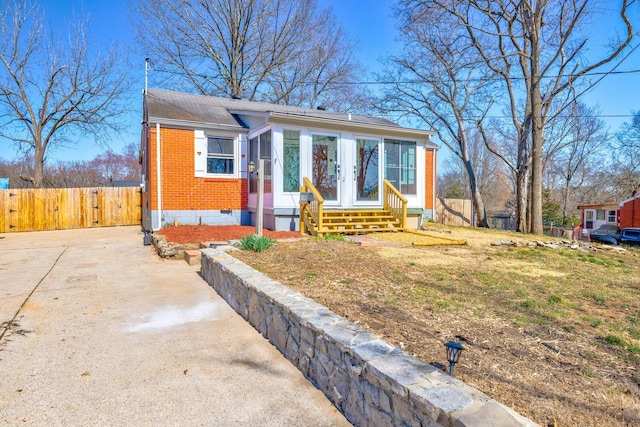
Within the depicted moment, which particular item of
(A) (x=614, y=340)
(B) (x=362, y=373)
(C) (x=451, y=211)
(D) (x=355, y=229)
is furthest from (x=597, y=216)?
(B) (x=362, y=373)

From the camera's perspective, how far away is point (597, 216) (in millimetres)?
26906

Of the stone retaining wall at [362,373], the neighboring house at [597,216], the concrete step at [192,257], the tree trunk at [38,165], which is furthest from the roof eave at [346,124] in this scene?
the neighboring house at [597,216]

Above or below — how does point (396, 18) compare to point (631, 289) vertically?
above

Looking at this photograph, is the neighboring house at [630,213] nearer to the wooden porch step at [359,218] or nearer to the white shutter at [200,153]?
the wooden porch step at [359,218]

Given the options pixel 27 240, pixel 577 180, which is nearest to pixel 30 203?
pixel 27 240

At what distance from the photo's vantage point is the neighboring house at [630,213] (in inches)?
880

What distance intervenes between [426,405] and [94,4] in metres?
20.4

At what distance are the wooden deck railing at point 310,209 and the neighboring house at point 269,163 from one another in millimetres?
314

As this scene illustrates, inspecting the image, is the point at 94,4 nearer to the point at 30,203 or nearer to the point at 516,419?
the point at 30,203

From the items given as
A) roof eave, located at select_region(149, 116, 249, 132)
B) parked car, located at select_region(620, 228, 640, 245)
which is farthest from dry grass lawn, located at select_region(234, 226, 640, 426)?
parked car, located at select_region(620, 228, 640, 245)

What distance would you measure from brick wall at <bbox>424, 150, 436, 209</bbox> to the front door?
18.5 ft

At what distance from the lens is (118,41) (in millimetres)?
18328

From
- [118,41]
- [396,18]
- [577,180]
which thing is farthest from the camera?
[577,180]

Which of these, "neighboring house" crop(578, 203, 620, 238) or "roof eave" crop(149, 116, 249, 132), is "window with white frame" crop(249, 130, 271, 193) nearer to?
"roof eave" crop(149, 116, 249, 132)
